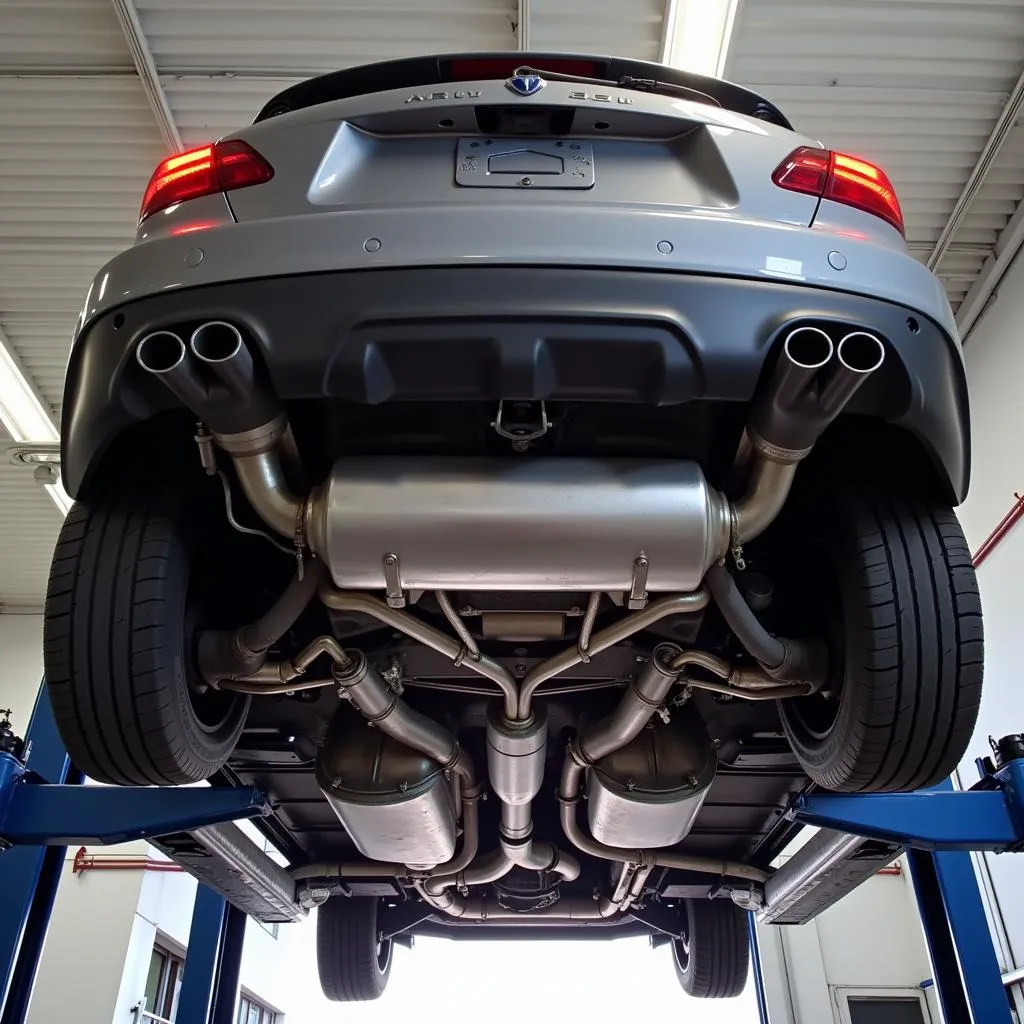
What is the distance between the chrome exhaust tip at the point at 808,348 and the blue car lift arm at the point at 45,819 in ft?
5.87

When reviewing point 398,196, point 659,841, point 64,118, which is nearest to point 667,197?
point 398,196

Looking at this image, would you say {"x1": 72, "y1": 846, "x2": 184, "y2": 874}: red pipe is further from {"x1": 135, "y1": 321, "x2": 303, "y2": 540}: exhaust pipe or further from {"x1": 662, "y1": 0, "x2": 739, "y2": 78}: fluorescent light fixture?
{"x1": 662, "y1": 0, "x2": 739, "y2": 78}: fluorescent light fixture

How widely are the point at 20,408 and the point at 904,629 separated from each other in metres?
5.94

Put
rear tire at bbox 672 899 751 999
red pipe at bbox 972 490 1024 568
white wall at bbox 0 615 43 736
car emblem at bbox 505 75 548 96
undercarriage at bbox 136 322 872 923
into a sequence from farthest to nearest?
1. white wall at bbox 0 615 43 736
2. red pipe at bbox 972 490 1024 568
3. rear tire at bbox 672 899 751 999
4. car emblem at bbox 505 75 548 96
5. undercarriage at bbox 136 322 872 923

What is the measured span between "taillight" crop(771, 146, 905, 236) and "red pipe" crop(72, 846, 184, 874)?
6283 millimetres

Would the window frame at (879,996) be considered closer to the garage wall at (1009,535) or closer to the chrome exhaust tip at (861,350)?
the garage wall at (1009,535)

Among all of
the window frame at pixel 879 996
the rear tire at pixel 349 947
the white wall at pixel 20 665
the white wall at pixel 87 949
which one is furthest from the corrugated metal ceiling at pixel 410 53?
the window frame at pixel 879 996

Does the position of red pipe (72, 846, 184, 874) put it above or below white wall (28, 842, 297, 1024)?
above

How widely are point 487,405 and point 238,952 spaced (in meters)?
2.66

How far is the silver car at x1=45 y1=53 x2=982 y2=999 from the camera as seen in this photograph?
1091 mm

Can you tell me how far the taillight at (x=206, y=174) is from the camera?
1.24m

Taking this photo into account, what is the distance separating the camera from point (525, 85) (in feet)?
4.29

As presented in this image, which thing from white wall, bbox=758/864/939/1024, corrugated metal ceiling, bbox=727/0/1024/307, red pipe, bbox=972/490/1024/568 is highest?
corrugated metal ceiling, bbox=727/0/1024/307

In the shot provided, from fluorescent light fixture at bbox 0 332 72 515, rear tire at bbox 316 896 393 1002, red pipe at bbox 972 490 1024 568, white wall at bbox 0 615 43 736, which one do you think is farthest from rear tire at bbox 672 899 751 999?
white wall at bbox 0 615 43 736
